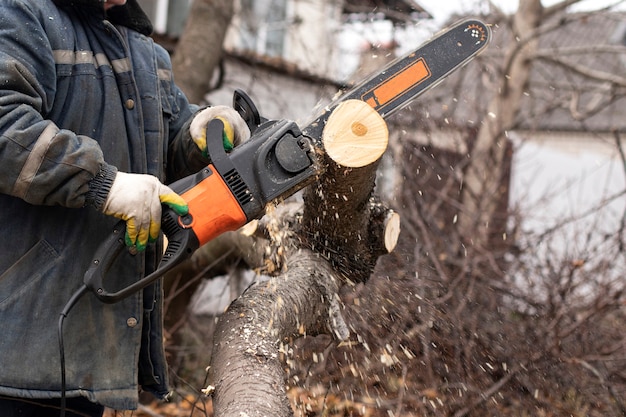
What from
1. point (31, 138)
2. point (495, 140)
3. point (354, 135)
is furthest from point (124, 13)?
point (495, 140)

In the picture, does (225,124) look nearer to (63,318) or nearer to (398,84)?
(398,84)

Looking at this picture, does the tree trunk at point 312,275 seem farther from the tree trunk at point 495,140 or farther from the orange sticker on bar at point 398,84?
the tree trunk at point 495,140

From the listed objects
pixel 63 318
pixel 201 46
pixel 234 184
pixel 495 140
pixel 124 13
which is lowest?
pixel 495 140

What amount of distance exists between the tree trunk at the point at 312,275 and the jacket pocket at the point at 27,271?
0.54 metres

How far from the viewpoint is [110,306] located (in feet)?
6.00

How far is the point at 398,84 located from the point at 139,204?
94 centimetres

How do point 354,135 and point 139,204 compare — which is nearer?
point 139,204

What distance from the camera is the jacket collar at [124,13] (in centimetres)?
184

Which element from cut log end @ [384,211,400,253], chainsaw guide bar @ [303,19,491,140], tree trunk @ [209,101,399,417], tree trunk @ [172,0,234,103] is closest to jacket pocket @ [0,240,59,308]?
tree trunk @ [209,101,399,417]

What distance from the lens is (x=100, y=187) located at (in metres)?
1.66

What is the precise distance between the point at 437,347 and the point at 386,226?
1.15m

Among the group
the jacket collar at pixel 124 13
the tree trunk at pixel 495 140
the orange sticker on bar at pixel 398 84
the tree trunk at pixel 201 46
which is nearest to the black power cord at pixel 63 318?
the jacket collar at pixel 124 13

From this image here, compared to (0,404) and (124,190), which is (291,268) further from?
(0,404)

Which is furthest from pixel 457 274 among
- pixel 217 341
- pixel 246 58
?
pixel 246 58
